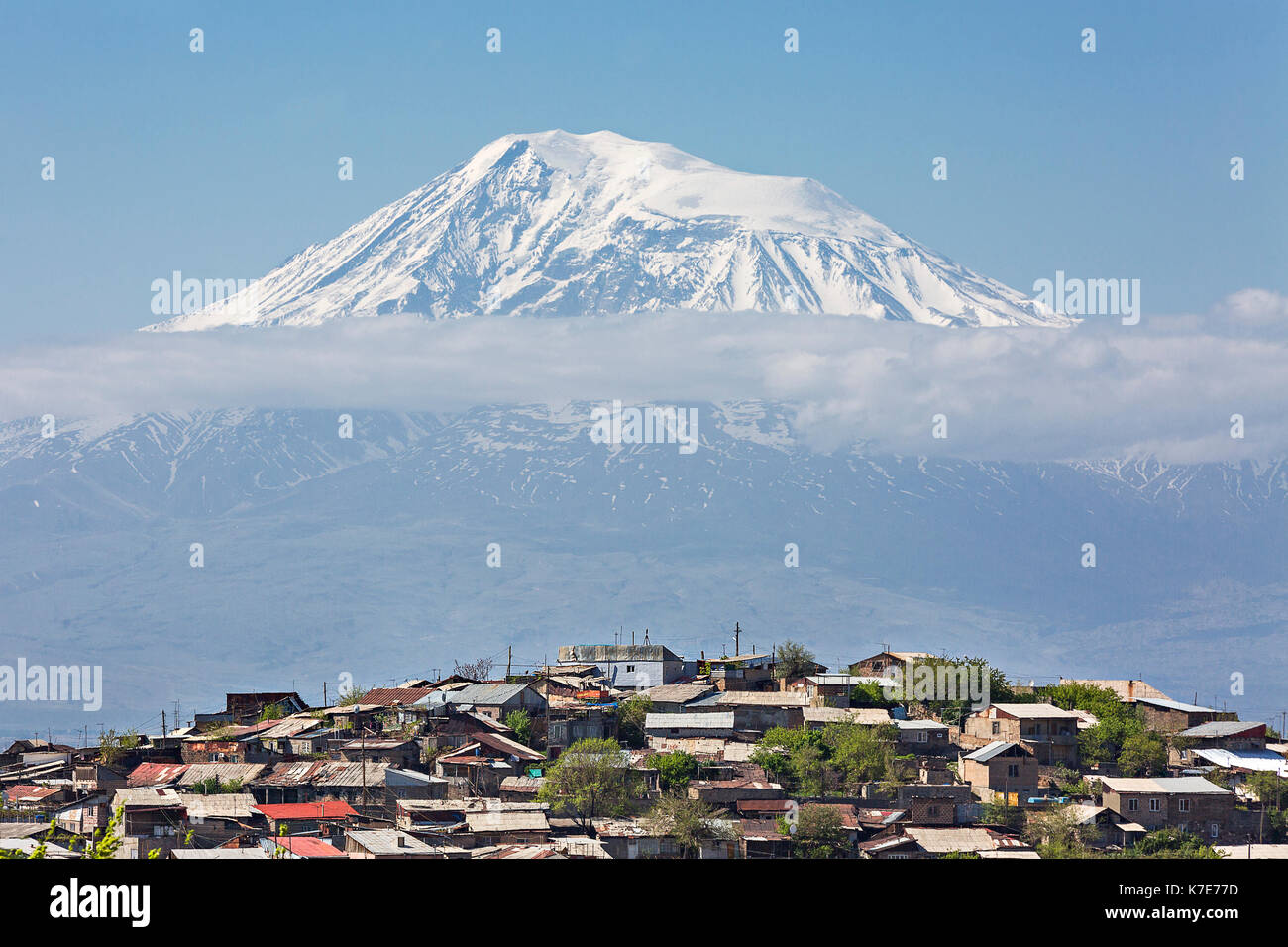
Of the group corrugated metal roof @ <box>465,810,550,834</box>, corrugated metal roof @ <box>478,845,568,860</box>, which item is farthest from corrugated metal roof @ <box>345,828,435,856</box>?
corrugated metal roof @ <box>465,810,550,834</box>

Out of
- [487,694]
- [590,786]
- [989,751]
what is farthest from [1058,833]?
[487,694]

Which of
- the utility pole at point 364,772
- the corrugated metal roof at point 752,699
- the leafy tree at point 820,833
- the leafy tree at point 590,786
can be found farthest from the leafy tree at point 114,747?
the leafy tree at point 820,833

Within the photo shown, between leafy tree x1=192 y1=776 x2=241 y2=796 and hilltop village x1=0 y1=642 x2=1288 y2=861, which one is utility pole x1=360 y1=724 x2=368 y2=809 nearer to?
hilltop village x1=0 y1=642 x2=1288 y2=861

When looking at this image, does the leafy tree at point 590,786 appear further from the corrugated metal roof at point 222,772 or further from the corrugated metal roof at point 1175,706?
the corrugated metal roof at point 1175,706

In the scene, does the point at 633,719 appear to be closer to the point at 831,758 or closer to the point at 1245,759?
the point at 831,758
